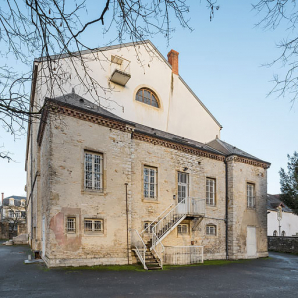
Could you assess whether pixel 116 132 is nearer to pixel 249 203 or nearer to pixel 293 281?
pixel 293 281

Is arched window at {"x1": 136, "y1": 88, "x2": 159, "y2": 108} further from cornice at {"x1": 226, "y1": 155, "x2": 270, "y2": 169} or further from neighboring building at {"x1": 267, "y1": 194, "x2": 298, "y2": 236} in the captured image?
neighboring building at {"x1": 267, "y1": 194, "x2": 298, "y2": 236}

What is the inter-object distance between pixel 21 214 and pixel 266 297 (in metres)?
57.9

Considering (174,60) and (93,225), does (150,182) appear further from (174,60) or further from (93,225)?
(174,60)

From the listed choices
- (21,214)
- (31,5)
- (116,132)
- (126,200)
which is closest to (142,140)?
(116,132)

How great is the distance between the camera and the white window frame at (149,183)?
16.2 m

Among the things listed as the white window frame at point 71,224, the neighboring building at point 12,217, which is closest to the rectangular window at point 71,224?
the white window frame at point 71,224

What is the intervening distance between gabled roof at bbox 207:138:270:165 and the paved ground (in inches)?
368

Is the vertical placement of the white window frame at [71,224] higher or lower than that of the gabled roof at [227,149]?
lower

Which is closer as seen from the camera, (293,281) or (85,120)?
(293,281)

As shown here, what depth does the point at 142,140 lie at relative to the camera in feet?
53.9

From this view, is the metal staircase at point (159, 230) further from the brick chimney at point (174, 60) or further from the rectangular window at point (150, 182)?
the brick chimney at point (174, 60)

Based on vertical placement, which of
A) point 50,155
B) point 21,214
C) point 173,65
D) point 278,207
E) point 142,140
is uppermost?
point 173,65

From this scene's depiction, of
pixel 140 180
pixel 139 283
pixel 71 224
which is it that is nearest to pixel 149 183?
pixel 140 180

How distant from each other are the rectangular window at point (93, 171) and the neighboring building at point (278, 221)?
2562cm
